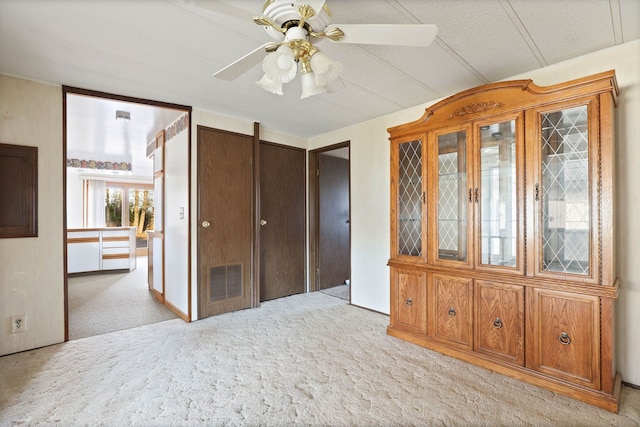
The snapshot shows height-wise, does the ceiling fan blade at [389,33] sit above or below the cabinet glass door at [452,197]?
above

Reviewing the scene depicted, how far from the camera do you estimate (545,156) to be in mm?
2045

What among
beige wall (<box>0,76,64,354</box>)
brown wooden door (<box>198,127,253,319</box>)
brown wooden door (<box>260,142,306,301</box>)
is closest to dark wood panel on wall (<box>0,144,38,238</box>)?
beige wall (<box>0,76,64,354</box>)

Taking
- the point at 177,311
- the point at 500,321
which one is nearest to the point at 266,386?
the point at 500,321

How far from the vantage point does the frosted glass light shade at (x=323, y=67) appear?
54.2 inches

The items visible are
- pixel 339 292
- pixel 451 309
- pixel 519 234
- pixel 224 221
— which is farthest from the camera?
pixel 339 292

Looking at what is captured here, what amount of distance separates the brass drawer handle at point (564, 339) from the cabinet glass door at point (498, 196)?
500 millimetres

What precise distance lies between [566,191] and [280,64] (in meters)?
1.97

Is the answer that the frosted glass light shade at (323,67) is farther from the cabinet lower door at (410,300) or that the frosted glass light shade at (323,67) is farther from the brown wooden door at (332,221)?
the brown wooden door at (332,221)

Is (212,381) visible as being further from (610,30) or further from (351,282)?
(610,30)

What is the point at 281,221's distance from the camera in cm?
422

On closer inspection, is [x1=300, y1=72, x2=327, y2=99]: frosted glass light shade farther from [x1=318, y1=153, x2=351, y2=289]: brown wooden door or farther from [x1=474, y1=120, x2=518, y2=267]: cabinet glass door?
[x1=318, y1=153, x2=351, y2=289]: brown wooden door

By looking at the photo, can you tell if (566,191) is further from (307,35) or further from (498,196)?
(307,35)

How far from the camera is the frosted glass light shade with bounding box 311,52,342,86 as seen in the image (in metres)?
1.38

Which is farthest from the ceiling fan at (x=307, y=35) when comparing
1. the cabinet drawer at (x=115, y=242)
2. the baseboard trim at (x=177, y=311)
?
the cabinet drawer at (x=115, y=242)
